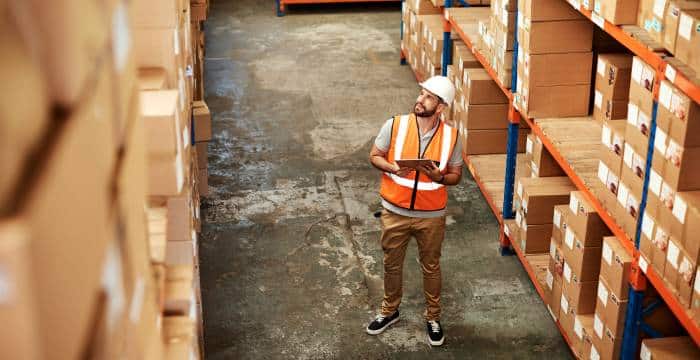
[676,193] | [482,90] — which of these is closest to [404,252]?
[676,193]

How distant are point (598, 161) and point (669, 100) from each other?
5.39 feet

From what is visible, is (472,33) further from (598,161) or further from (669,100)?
(669,100)

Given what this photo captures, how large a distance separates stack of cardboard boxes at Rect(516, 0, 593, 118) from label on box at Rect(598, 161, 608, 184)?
Result: 132cm

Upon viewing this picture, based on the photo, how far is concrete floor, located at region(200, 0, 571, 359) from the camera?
6.36m

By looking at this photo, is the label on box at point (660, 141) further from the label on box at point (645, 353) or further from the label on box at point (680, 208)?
the label on box at point (645, 353)

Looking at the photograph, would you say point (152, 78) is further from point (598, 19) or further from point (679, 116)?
point (598, 19)

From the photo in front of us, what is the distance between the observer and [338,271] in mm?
7270

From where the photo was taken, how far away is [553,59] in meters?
6.63

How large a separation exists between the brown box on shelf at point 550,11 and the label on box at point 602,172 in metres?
1.45

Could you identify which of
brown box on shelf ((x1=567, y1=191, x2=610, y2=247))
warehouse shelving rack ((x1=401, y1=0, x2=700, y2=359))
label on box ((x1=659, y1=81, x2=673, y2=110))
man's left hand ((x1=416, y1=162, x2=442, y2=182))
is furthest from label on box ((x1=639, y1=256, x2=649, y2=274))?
man's left hand ((x1=416, y1=162, x2=442, y2=182))

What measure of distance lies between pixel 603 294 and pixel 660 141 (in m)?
1.26

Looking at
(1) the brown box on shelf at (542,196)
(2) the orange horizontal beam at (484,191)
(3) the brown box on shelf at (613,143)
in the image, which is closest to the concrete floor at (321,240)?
(2) the orange horizontal beam at (484,191)

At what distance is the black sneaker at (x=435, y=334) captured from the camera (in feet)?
20.5

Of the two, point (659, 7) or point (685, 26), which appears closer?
point (685, 26)
